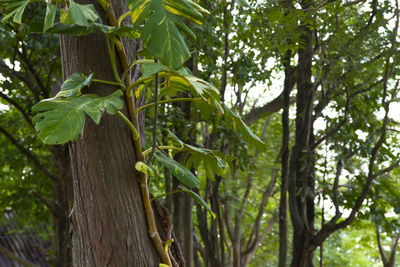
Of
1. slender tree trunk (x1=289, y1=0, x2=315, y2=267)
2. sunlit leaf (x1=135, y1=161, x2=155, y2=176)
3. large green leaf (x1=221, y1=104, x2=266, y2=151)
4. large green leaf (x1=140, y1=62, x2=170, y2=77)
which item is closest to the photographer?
large green leaf (x1=140, y1=62, x2=170, y2=77)

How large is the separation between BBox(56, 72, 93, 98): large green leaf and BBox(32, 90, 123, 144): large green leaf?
0.13ft

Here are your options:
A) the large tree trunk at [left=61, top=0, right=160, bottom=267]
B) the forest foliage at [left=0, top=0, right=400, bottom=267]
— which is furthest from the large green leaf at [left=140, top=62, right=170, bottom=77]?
the large tree trunk at [left=61, top=0, right=160, bottom=267]

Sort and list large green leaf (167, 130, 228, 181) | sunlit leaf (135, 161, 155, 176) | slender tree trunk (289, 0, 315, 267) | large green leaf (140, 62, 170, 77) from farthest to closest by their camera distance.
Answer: slender tree trunk (289, 0, 315, 267)
large green leaf (167, 130, 228, 181)
sunlit leaf (135, 161, 155, 176)
large green leaf (140, 62, 170, 77)

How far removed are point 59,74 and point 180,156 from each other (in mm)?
2212

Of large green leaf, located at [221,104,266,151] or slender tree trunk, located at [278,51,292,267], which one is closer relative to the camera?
large green leaf, located at [221,104,266,151]

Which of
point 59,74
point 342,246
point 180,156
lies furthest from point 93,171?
point 342,246

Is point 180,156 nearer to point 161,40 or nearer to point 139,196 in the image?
point 139,196

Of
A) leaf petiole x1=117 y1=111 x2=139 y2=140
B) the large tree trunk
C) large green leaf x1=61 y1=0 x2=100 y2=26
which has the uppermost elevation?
large green leaf x1=61 y1=0 x2=100 y2=26

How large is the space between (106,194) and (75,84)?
1.10 ft

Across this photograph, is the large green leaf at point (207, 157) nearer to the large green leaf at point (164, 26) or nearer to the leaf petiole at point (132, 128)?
the leaf petiole at point (132, 128)

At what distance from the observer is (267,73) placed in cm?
386

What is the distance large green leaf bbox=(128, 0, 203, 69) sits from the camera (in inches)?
46.1

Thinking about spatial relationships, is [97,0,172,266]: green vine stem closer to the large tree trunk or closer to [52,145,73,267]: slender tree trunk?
the large tree trunk

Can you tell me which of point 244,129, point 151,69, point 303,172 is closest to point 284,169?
point 303,172
